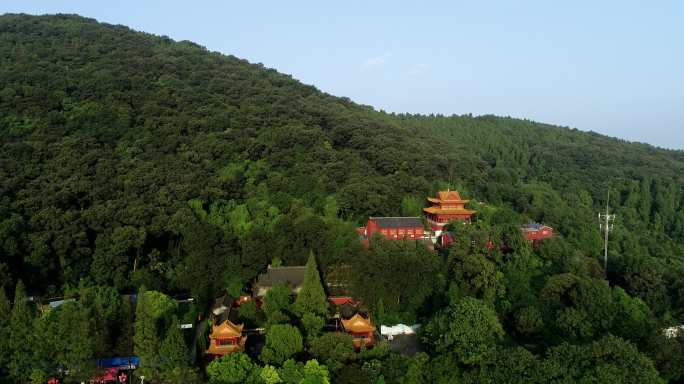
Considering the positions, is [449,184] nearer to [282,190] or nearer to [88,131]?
[282,190]

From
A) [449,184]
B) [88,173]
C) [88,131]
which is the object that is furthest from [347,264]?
[88,131]

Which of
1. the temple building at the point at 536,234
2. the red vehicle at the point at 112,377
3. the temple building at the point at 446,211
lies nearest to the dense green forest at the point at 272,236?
the red vehicle at the point at 112,377

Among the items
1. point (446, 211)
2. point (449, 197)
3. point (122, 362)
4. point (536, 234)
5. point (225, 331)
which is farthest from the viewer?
point (449, 197)

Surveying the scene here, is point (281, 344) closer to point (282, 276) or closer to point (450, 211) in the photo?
point (282, 276)

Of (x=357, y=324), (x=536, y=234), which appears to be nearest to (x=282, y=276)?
(x=357, y=324)

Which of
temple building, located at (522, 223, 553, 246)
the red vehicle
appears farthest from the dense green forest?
temple building, located at (522, 223, 553, 246)

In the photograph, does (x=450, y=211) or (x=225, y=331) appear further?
(x=450, y=211)

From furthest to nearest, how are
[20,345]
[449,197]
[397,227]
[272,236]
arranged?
[449,197], [397,227], [272,236], [20,345]

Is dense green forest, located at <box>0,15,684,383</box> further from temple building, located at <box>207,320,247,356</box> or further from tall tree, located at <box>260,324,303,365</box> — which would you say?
Answer: temple building, located at <box>207,320,247,356</box>
